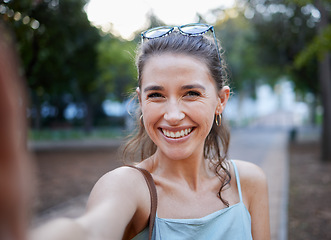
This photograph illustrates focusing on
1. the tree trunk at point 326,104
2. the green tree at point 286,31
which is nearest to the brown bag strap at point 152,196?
the tree trunk at point 326,104

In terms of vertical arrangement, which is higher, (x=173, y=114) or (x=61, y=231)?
(x=173, y=114)

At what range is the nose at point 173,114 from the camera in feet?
5.80

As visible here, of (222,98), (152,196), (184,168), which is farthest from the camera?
(222,98)

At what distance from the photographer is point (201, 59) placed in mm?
1904

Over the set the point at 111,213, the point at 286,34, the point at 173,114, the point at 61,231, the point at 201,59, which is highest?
the point at 286,34

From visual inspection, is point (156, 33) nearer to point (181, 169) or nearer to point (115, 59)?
point (181, 169)

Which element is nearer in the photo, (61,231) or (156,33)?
(61,231)

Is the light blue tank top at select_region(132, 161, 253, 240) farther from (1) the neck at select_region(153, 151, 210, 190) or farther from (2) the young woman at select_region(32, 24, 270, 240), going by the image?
(1) the neck at select_region(153, 151, 210, 190)

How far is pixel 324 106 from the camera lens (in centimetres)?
1268

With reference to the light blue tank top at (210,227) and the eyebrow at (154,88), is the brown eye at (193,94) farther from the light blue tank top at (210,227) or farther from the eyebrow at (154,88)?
the light blue tank top at (210,227)

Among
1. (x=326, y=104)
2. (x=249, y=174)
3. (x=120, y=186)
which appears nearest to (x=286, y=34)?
(x=326, y=104)

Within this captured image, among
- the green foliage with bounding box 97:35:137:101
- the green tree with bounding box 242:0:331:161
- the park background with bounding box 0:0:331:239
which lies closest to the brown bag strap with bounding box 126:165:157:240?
the park background with bounding box 0:0:331:239

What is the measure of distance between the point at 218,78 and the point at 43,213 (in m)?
5.58

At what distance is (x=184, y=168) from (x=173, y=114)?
402mm
